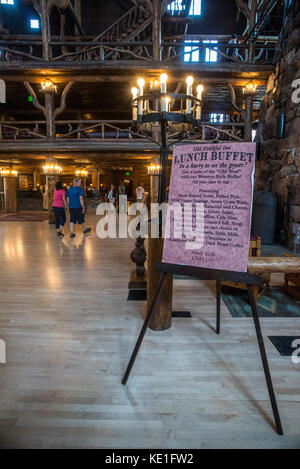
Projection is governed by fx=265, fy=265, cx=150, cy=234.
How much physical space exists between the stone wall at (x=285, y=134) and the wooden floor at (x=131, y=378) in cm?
455

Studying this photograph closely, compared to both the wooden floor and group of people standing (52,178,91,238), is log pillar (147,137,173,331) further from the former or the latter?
group of people standing (52,178,91,238)

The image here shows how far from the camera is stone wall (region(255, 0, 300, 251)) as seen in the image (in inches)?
252

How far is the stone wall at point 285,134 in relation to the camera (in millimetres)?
6406

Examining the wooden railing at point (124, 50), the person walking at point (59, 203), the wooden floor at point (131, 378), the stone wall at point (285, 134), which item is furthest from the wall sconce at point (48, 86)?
the wooden floor at point (131, 378)

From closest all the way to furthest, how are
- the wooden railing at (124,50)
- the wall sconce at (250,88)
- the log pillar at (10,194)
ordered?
the wooden railing at (124,50) < the wall sconce at (250,88) < the log pillar at (10,194)

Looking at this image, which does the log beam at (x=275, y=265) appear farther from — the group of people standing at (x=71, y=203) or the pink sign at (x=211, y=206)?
the group of people standing at (x=71, y=203)

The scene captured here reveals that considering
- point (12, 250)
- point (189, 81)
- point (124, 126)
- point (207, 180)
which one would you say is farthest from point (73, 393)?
point (124, 126)

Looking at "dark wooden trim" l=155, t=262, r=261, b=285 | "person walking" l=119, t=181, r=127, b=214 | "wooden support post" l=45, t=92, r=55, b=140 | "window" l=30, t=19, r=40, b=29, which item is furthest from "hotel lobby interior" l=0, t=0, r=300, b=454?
"window" l=30, t=19, r=40, b=29

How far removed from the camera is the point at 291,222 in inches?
255

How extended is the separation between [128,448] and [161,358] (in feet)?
2.66

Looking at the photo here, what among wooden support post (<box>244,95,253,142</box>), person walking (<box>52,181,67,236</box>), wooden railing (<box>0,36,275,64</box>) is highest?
wooden railing (<box>0,36,275,64</box>)

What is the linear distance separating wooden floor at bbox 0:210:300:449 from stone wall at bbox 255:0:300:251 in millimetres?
4550

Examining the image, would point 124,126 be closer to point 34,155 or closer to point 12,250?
point 34,155

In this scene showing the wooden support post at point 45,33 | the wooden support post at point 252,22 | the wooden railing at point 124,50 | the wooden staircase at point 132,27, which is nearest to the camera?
the wooden support post at point 252,22
